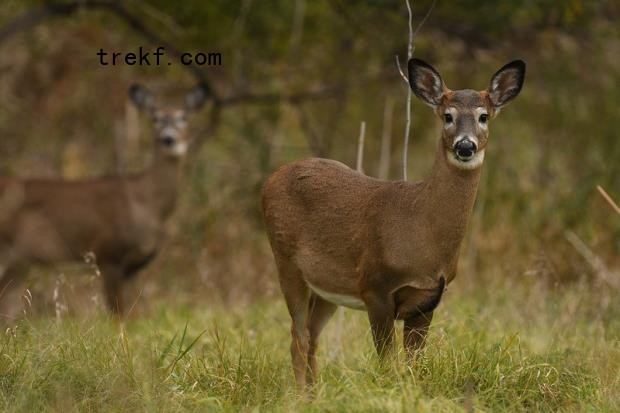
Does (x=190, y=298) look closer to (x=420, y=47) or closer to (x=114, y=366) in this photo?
(x=420, y=47)

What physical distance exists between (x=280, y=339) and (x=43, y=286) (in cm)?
546

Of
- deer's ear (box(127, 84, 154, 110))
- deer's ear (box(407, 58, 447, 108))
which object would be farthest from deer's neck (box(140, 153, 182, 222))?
deer's ear (box(407, 58, 447, 108))

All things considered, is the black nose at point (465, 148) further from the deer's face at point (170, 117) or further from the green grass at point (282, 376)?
the deer's face at point (170, 117)

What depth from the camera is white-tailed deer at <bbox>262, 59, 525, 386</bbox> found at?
5660mm

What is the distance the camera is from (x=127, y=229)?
1168 centimetres

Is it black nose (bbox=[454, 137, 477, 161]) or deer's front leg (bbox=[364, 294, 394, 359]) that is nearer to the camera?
black nose (bbox=[454, 137, 477, 161])

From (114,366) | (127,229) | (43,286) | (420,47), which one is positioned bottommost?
(43,286)

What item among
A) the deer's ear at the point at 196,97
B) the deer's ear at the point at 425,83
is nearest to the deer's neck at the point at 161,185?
the deer's ear at the point at 196,97

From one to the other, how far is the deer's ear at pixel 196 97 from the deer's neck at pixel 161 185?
0.86m

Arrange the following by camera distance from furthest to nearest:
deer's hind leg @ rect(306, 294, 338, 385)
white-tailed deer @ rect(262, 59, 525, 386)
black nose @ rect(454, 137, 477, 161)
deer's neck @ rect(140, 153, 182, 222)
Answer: deer's neck @ rect(140, 153, 182, 222)
deer's hind leg @ rect(306, 294, 338, 385)
white-tailed deer @ rect(262, 59, 525, 386)
black nose @ rect(454, 137, 477, 161)

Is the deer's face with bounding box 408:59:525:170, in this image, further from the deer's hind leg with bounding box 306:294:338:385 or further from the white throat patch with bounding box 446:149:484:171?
the deer's hind leg with bounding box 306:294:338:385

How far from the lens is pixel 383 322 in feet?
18.6

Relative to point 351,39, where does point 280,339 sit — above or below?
below

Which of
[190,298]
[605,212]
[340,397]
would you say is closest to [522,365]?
[340,397]
